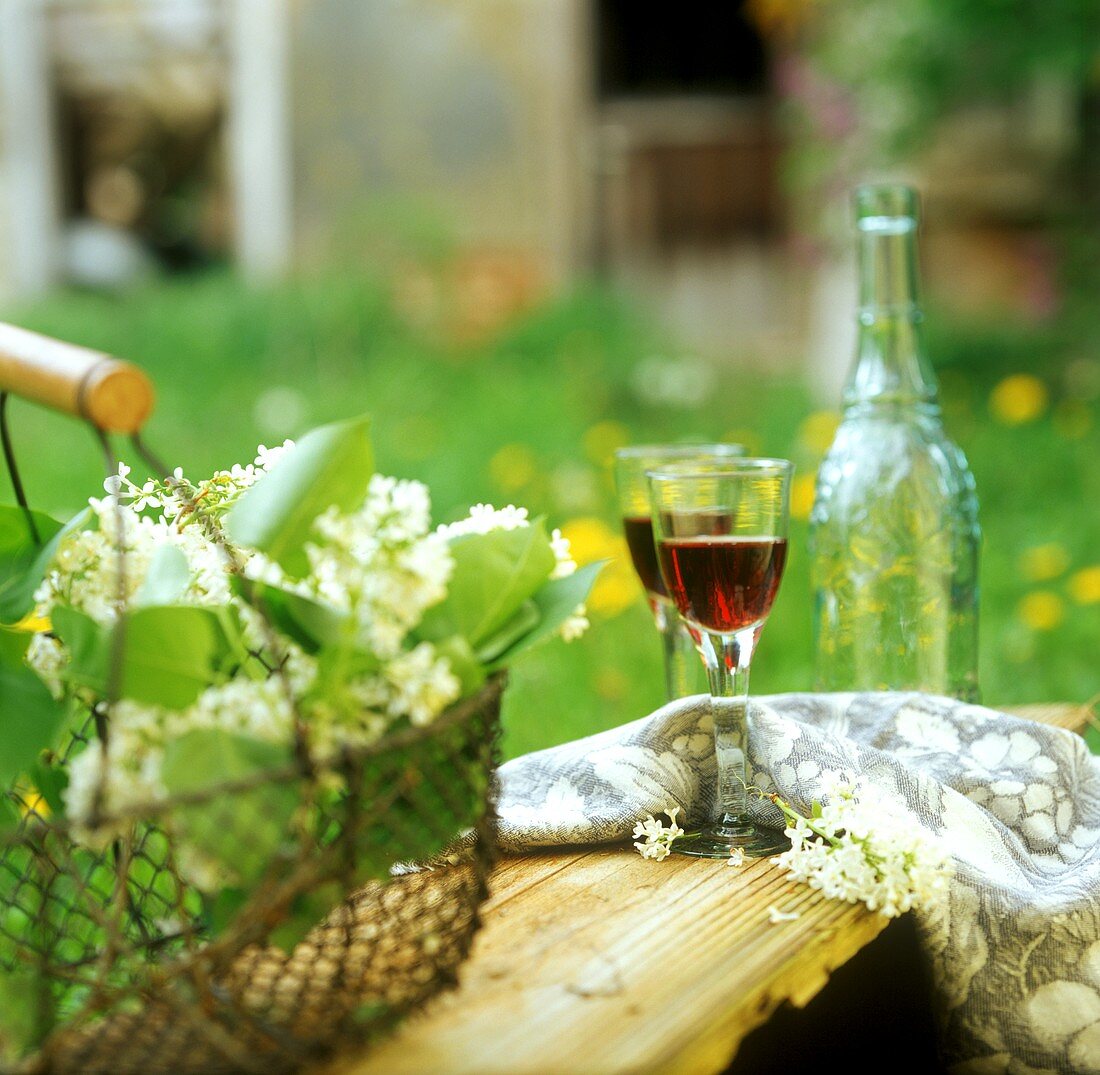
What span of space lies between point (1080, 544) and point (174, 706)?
289 centimetres

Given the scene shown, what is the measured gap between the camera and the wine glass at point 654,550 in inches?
52.0

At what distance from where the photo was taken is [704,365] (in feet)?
17.7

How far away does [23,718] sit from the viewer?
0.86 meters

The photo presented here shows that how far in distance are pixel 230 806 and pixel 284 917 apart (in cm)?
9

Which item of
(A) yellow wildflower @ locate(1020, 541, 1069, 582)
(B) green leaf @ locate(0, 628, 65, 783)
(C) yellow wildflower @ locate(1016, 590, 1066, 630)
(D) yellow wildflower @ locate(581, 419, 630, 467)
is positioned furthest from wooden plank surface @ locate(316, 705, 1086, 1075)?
(D) yellow wildflower @ locate(581, 419, 630, 467)

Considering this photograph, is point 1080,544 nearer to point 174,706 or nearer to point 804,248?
point 804,248

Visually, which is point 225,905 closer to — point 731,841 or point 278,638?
point 278,638

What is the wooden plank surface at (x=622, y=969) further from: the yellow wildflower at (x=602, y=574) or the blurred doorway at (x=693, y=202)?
the blurred doorway at (x=693, y=202)

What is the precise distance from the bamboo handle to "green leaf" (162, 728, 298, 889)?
0.17 meters

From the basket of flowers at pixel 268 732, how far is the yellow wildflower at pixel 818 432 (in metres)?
3.04

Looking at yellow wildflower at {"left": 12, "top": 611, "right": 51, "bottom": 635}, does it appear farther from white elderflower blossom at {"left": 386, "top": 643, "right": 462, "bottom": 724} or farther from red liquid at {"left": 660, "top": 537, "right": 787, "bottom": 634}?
red liquid at {"left": 660, "top": 537, "right": 787, "bottom": 634}

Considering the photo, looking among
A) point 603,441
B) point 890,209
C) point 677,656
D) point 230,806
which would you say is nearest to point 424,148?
point 603,441

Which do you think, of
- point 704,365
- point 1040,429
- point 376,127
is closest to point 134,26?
point 376,127

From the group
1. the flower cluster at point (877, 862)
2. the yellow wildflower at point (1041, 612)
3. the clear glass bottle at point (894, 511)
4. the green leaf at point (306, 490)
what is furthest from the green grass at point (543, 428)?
the green leaf at point (306, 490)
